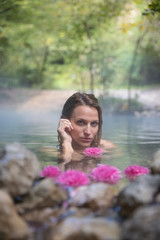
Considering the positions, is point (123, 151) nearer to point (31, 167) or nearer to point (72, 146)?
point (72, 146)

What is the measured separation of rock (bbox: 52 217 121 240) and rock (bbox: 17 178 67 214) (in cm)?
31

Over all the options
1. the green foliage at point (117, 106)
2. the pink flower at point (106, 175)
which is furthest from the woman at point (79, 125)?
the green foliage at point (117, 106)

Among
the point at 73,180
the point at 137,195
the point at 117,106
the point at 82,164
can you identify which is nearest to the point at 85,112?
the point at 82,164

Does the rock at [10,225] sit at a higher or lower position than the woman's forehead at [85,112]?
lower

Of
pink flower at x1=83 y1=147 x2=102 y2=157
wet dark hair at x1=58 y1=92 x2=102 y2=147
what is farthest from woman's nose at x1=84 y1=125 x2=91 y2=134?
wet dark hair at x1=58 y1=92 x2=102 y2=147

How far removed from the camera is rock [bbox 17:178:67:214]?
98.7 inches

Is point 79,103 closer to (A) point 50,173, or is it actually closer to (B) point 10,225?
(A) point 50,173

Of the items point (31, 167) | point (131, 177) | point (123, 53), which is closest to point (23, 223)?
point (31, 167)

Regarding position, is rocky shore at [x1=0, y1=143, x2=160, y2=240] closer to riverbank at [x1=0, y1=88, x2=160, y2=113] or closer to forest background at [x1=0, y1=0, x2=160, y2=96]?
forest background at [x1=0, y1=0, x2=160, y2=96]

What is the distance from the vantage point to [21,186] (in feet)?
8.30

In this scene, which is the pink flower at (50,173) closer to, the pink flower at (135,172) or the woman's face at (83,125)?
the pink flower at (135,172)

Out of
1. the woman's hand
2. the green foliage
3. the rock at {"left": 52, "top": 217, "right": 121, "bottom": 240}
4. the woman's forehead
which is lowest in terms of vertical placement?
the green foliage

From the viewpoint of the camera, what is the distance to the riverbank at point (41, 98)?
18.8 meters

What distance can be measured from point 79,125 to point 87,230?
10.1 ft
